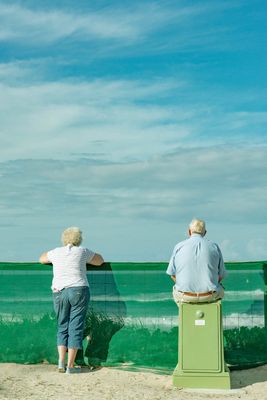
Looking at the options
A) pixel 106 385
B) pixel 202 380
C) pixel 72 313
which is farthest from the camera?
pixel 72 313

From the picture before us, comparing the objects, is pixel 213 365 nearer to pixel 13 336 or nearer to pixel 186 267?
pixel 186 267

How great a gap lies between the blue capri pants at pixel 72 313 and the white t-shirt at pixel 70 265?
89mm

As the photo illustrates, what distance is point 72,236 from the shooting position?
34.7ft

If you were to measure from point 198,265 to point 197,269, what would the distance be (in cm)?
5

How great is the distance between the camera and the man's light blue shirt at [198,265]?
9.78 m

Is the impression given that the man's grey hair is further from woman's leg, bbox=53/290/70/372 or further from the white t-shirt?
woman's leg, bbox=53/290/70/372

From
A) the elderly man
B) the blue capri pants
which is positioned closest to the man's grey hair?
the elderly man

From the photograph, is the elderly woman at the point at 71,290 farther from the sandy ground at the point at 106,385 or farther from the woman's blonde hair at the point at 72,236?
the sandy ground at the point at 106,385

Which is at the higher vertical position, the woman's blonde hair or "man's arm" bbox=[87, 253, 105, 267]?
the woman's blonde hair

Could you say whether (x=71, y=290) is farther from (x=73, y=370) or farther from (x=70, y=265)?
(x=73, y=370)

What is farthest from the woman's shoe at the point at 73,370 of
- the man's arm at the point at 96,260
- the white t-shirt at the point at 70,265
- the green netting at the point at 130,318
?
the man's arm at the point at 96,260

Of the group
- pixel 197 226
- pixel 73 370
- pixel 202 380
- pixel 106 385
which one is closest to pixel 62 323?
pixel 73 370

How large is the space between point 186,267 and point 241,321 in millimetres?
1800

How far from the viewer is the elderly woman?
34.5 feet
